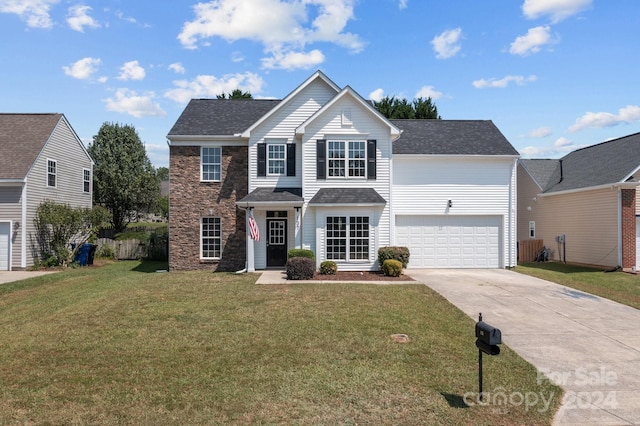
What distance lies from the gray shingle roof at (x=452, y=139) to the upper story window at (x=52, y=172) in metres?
18.9

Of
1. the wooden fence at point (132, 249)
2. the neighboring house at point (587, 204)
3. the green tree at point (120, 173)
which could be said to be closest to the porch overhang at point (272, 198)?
the wooden fence at point (132, 249)

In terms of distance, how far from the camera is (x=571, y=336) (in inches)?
336

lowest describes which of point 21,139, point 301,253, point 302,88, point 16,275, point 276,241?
point 16,275

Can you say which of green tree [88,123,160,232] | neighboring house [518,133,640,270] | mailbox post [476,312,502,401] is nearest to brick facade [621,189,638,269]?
neighboring house [518,133,640,270]

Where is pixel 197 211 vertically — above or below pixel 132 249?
above

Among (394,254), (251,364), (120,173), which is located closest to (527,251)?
(394,254)

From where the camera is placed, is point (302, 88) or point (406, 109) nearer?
point (302, 88)

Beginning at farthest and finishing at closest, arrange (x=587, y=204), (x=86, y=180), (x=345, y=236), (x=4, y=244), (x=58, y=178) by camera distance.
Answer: (x=86, y=180)
(x=58, y=178)
(x=587, y=204)
(x=4, y=244)
(x=345, y=236)

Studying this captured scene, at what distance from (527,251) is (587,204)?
4.59m

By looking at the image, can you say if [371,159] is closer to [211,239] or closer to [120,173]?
[211,239]

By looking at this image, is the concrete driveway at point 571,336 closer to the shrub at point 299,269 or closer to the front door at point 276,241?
the shrub at point 299,269

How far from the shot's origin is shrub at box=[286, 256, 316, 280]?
15289mm

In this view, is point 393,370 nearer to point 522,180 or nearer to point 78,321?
point 78,321

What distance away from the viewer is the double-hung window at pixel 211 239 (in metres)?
18.7
